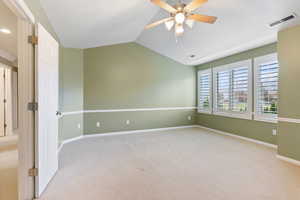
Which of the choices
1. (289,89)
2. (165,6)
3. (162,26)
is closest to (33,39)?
(165,6)

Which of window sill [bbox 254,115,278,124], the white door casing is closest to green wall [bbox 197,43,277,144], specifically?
window sill [bbox 254,115,278,124]

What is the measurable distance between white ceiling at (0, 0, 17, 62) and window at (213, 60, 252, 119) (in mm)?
5068

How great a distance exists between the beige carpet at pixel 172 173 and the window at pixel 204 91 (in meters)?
1.91

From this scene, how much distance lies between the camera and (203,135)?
4820 mm

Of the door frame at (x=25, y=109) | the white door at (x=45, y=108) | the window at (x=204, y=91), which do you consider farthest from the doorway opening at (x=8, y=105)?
the window at (x=204, y=91)

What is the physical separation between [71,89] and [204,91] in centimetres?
442

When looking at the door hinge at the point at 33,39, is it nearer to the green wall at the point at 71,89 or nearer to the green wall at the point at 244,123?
the green wall at the point at 71,89

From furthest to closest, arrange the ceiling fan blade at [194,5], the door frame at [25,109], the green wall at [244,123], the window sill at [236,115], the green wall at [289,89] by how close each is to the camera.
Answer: the window sill at [236,115] → the green wall at [244,123] → the green wall at [289,89] → the ceiling fan blade at [194,5] → the door frame at [25,109]

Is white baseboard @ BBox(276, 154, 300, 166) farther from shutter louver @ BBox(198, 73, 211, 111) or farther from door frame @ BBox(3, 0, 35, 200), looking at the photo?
door frame @ BBox(3, 0, 35, 200)

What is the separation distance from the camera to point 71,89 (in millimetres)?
4160

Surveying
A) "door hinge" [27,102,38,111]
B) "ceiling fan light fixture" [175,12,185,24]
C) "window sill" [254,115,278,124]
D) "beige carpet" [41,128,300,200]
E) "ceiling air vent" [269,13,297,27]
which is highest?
"ceiling air vent" [269,13,297,27]

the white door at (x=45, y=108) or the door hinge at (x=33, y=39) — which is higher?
the door hinge at (x=33, y=39)

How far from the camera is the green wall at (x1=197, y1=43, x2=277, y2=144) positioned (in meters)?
3.80

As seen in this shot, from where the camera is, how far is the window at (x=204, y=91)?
18.3 ft
